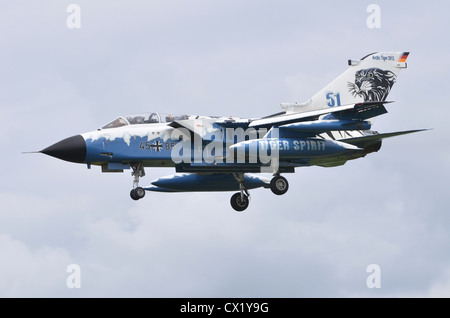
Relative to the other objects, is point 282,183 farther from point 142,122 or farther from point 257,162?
point 142,122

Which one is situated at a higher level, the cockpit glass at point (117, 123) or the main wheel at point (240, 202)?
the cockpit glass at point (117, 123)

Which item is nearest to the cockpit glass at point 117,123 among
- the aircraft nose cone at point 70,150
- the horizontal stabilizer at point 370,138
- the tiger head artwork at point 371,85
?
the aircraft nose cone at point 70,150

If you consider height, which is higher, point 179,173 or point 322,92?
point 322,92

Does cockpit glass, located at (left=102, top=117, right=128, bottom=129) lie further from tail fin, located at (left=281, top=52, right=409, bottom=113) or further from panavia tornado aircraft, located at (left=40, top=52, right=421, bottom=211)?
tail fin, located at (left=281, top=52, right=409, bottom=113)

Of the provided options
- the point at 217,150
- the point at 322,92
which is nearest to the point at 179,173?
the point at 217,150

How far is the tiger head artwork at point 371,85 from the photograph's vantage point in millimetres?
43125

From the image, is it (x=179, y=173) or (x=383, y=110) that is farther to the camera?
(x=179, y=173)

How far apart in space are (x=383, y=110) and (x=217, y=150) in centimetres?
642

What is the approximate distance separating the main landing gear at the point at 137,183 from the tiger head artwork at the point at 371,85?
8.76 m

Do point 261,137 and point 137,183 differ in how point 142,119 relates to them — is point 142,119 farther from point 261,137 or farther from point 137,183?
point 261,137

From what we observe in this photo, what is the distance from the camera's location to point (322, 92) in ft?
142

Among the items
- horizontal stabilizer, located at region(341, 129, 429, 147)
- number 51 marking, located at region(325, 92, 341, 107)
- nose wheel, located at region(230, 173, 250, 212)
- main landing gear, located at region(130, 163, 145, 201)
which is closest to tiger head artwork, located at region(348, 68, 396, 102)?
number 51 marking, located at region(325, 92, 341, 107)

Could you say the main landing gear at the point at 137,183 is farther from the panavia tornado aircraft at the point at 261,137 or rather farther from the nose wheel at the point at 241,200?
the nose wheel at the point at 241,200

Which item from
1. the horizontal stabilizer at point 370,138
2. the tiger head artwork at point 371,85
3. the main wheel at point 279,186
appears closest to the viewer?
the horizontal stabilizer at point 370,138
